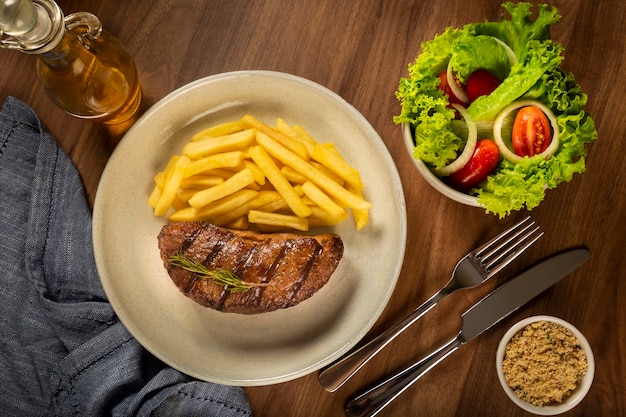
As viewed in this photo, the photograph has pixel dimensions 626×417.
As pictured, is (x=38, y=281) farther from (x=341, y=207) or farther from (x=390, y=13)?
(x=390, y=13)

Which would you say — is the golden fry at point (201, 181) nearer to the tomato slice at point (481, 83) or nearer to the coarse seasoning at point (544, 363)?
the tomato slice at point (481, 83)

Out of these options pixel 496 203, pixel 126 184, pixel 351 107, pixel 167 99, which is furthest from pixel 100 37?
pixel 496 203

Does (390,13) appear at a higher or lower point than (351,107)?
higher

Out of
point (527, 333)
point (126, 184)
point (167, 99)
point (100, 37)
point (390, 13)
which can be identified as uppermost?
point (390, 13)

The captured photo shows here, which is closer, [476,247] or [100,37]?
[100,37]

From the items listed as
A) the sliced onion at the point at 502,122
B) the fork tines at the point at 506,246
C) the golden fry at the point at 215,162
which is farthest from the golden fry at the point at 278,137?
the fork tines at the point at 506,246

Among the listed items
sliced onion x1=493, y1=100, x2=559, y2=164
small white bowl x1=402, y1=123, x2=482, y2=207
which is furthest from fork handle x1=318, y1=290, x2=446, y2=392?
sliced onion x1=493, y1=100, x2=559, y2=164
